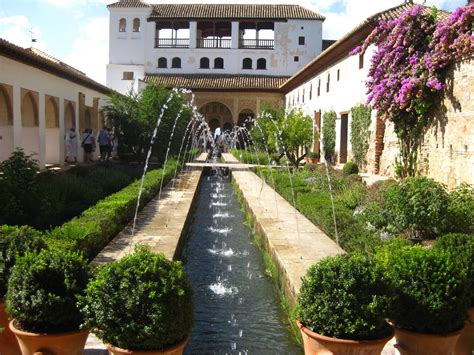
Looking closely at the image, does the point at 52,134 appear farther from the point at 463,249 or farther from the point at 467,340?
the point at 467,340

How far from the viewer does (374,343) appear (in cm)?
320

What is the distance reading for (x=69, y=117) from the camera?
816 inches

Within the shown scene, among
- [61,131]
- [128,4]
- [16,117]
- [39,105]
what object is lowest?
[61,131]

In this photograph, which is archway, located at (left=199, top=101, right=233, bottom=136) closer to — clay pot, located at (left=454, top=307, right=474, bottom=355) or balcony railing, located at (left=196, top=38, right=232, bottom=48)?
balcony railing, located at (left=196, top=38, right=232, bottom=48)

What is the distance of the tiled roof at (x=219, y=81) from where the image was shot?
38.9 meters

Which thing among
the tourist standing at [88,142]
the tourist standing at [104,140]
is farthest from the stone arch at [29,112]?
the tourist standing at [104,140]

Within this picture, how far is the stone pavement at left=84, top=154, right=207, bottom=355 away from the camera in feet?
21.0

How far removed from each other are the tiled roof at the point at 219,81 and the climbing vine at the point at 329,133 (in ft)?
53.2

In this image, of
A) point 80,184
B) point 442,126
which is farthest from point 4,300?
point 442,126

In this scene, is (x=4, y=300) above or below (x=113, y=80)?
below

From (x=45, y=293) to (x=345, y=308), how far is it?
6.14 feet

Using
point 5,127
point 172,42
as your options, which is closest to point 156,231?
point 5,127

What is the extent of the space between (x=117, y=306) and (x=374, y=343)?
157 cm

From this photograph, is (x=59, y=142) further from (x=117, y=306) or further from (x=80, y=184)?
(x=117, y=306)
